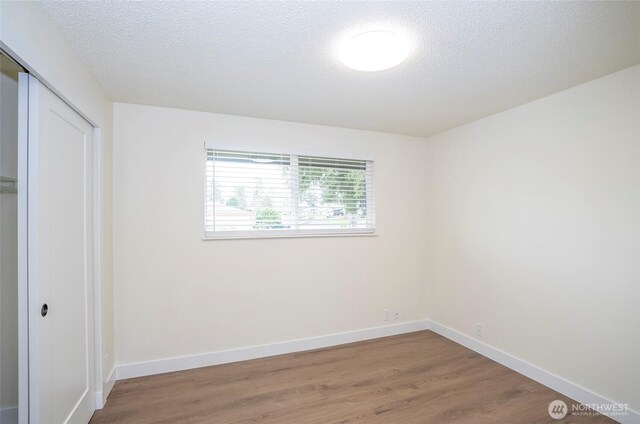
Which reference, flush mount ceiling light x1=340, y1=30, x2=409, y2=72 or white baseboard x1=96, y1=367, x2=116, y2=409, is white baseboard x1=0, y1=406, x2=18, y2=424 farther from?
flush mount ceiling light x1=340, y1=30, x2=409, y2=72

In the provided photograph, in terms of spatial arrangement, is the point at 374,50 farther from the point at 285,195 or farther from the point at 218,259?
the point at 218,259

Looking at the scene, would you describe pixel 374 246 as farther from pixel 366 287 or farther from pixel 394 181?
pixel 394 181

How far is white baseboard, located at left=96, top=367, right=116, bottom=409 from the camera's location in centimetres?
224

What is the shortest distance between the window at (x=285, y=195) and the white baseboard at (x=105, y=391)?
138 cm

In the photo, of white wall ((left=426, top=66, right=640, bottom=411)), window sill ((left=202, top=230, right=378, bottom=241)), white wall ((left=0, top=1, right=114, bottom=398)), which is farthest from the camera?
window sill ((left=202, top=230, right=378, bottom=241))

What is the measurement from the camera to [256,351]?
3.08m

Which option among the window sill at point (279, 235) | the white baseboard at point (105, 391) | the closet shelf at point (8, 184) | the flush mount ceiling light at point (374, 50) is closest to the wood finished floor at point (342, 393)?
the white baseboard at point (105, 391)

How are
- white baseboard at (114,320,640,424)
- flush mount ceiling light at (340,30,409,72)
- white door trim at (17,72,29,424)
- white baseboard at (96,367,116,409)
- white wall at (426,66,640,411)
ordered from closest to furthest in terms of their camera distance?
white door trim at (17,72,29,424)
flush mount ceiling light at (340,30,409,72)
white wall at (426,66,640,411)
white baseboard at (96,367,116,409)
white baseboard at (114,320,640,424)

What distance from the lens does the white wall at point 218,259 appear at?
2723mm

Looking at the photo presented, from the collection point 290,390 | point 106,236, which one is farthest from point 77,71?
point 290,390

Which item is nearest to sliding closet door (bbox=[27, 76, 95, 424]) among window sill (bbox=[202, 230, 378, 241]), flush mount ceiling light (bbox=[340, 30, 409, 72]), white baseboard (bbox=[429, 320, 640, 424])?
window sill (bbox=[202, 230, 378, 241])

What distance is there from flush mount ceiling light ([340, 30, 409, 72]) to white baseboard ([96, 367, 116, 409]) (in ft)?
9.70

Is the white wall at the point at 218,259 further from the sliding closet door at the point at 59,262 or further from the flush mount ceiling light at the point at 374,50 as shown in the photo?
the flush mount ceiling light at the point at 374,50

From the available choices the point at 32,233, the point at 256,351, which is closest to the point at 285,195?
the point at 256,351
